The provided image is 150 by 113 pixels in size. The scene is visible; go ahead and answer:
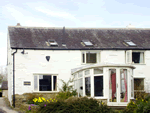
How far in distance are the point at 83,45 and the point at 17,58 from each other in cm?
536

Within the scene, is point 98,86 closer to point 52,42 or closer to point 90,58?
point 90,58

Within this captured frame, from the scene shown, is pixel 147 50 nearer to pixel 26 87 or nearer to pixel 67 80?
pixel 67 80

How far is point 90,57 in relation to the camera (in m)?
21.0

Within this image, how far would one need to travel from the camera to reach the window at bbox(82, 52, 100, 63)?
2078cm

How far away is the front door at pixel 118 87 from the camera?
50.6ft

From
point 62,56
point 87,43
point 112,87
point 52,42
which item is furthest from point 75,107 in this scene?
point 52,42

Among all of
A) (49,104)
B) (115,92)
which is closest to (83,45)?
(115,92)

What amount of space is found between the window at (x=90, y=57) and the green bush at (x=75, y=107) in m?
8.23

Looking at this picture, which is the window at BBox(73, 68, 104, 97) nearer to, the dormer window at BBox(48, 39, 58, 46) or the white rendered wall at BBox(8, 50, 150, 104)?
the white rendered wall at BBox(8, 50, 150, 104)

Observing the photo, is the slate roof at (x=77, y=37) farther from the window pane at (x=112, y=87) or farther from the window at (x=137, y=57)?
the window pane at (x=112, y=87)

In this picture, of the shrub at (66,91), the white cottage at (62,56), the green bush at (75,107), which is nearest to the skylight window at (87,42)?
the white cottage at (62,56)

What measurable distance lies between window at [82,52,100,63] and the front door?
518 cm

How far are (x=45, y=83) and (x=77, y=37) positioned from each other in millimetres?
5258

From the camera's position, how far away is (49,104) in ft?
41.2
